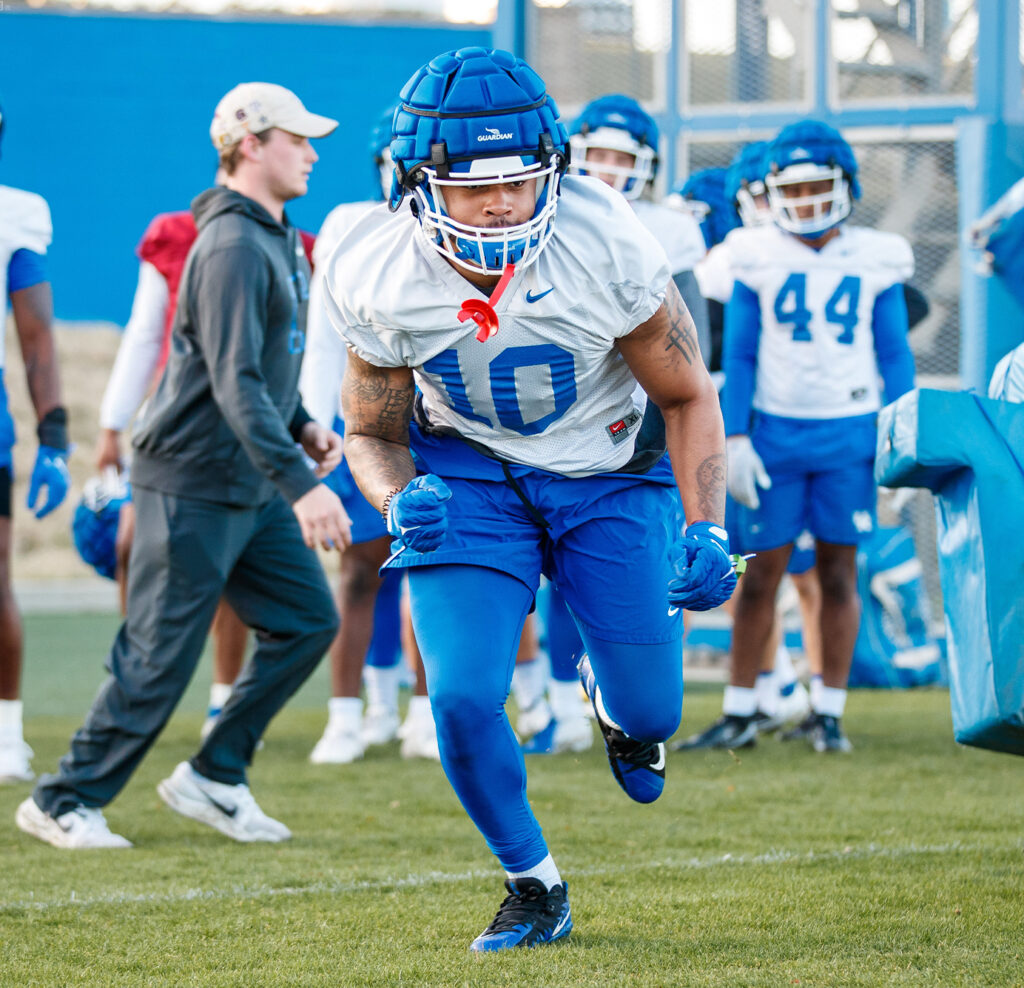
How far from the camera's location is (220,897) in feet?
11.2

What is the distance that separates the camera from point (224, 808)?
4102 mm

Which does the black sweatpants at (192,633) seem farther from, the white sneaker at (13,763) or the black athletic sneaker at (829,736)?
the black athletic sneaker at (829,736)

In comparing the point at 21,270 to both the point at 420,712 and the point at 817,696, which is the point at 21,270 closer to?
the point at 420,712

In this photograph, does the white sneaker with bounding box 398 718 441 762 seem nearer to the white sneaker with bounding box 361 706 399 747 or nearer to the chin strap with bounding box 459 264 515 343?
the white sneaker with bounding box 361 706 399 747

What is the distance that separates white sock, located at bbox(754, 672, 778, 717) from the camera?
19.7 feet

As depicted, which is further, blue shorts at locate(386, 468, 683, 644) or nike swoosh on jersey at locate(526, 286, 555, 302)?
blue shorts at locate(386, 468, 683, 644)

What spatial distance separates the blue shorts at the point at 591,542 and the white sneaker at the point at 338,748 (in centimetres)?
244

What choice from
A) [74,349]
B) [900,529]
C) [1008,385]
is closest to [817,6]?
[900,529]

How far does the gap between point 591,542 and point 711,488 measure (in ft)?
0.95

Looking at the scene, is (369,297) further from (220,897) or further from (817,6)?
(817,6)

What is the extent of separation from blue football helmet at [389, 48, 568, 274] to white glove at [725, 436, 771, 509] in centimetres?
276

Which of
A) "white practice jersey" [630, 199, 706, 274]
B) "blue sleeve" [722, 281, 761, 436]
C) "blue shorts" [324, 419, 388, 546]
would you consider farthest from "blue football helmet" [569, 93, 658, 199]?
"blue shorts" [324, 419, 388, 546]

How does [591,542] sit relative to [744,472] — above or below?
above

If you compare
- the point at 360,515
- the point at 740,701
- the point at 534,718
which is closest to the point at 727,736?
the point at 740,701
